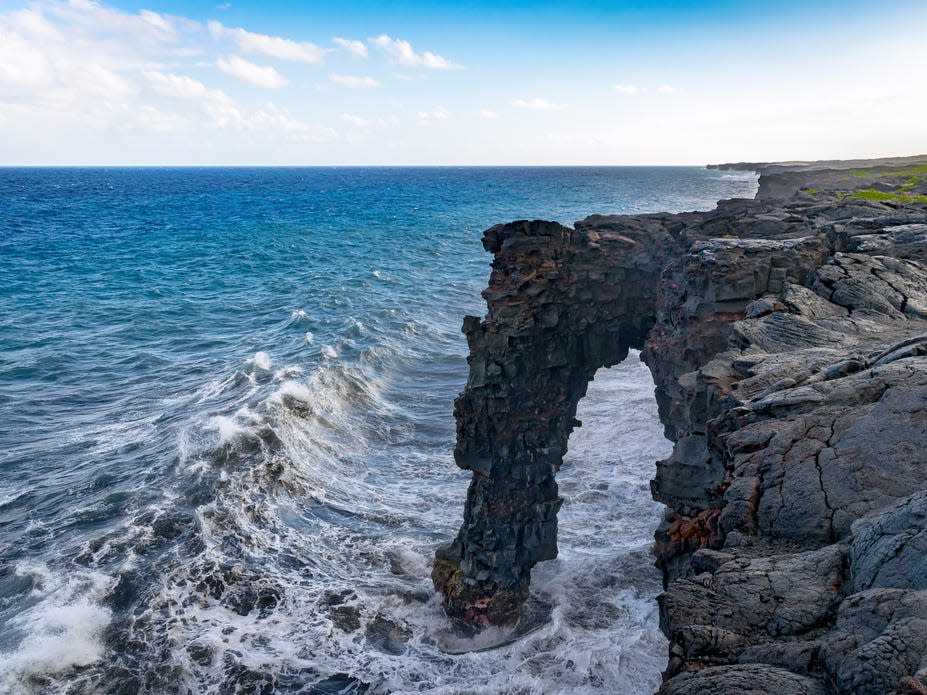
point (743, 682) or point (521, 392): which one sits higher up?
point (743, 682)

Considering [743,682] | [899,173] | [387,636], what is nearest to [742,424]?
[743,682]

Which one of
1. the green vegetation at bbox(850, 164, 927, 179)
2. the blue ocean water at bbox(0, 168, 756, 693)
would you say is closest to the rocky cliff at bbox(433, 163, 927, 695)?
the blue ocean water at bbox(0, 168, 756, 693)

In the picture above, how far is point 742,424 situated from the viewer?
36.6 feet

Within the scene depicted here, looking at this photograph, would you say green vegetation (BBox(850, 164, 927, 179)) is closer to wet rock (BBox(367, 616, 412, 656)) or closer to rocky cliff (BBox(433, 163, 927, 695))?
rocky cliff (BBox(433, 163, 927, 695))

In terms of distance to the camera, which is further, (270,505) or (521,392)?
(270,505)

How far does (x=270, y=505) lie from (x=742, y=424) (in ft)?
67.7

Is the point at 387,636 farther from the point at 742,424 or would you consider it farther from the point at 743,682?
the point at 743,682

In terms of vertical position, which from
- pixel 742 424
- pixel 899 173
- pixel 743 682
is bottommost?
pixel 743 682

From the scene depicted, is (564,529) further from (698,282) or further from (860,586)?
(860,586)

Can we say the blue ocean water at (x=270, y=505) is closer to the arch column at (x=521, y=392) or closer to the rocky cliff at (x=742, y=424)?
the arch column at (x=521, y=392)

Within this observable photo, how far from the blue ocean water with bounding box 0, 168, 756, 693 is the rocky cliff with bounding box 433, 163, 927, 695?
8.37ft

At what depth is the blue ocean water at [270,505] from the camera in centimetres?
1877

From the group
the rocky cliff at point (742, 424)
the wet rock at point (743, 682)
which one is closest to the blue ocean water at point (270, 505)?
the rocky cliff at point (742, 424)

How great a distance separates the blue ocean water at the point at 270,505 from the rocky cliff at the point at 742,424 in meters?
2.55
